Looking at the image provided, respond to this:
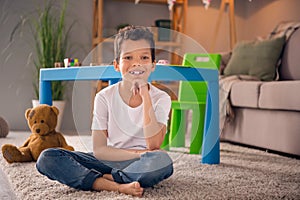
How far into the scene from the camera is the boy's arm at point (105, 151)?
4.47 ft

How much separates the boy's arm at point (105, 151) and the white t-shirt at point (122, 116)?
17mm

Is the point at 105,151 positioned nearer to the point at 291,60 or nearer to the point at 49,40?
the point at 291,60

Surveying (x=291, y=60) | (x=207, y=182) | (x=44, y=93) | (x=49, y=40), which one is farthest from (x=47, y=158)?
(x=49, y=40)

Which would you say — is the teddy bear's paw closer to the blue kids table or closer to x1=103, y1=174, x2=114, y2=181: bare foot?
the blue kids table

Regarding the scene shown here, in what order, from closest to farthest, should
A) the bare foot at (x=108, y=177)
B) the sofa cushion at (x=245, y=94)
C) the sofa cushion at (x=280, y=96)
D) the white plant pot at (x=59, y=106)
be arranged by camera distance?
the bare foot at (x=108, y=177) → the sofa cushion at (x=280, y=96) → the sofa cushion at (x=245, y=94) → the white plant pot at (x=59, y=106)

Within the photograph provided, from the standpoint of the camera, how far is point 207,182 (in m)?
1.57

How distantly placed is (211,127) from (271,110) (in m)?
0.59

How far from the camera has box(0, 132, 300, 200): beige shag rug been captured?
1357 mm

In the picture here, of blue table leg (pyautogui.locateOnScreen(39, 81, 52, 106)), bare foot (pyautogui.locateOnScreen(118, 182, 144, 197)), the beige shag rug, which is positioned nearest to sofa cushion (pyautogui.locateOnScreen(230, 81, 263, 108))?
the beige shag rug

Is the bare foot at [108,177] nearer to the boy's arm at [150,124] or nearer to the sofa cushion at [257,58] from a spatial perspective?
the boy's arm at [150,124]

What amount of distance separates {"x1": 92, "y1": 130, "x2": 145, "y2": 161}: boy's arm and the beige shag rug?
11cm

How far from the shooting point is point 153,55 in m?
1.36

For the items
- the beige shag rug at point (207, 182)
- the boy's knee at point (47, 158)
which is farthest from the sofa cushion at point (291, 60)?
the boy's knee at point (47, 158)

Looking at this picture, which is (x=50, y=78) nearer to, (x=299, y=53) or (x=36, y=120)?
(x=36, y=120)
